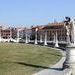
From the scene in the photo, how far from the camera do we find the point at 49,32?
475 ft

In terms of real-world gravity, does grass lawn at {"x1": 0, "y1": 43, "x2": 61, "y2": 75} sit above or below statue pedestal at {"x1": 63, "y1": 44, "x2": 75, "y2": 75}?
below

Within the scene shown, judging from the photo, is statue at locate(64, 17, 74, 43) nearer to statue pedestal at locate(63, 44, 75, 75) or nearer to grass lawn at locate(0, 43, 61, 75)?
statue pedestal at locate(63, 44, 75, 75)

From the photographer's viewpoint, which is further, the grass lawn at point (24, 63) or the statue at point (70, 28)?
the statue at point (70, 28)

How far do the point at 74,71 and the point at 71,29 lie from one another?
99.4 inches

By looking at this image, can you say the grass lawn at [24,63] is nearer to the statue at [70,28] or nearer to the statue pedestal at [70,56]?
the statue pedestal at [70,56]

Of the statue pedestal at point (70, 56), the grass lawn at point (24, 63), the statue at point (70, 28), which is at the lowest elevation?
the grass lawn at point (24, 63)

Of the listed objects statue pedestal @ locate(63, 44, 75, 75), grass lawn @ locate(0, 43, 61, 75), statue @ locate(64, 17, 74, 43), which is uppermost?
statue @ locate(64, 17, 74, 43)

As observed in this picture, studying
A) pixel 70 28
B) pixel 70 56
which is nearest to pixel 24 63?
pixel 70 56

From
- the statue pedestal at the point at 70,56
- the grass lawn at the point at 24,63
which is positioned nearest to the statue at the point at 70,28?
the statue pedestal at the point at 70,56

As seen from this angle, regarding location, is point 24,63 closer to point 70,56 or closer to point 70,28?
point 70,56

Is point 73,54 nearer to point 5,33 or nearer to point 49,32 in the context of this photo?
point 49,32

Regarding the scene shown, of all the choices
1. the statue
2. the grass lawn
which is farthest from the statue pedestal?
the grass lawn

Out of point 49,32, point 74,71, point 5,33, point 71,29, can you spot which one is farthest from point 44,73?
point 5,33

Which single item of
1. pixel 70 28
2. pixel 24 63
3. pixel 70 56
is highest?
pixel 70 28
